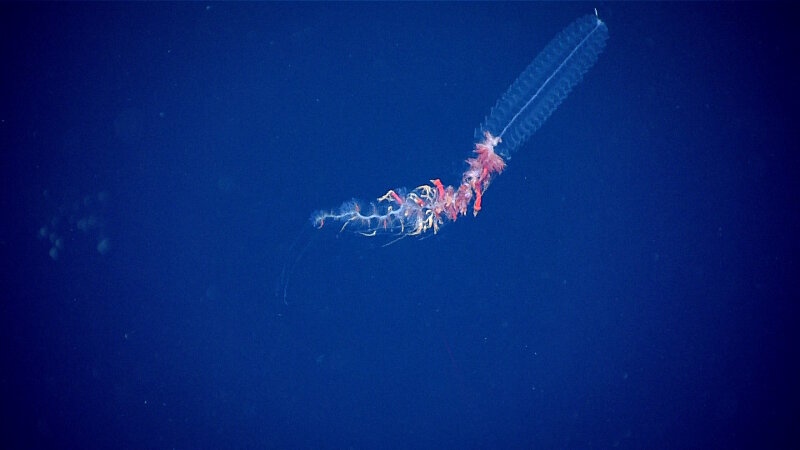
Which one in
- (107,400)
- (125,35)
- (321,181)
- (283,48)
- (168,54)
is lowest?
(107,400)

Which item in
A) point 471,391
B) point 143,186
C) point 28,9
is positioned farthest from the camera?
point 471,391

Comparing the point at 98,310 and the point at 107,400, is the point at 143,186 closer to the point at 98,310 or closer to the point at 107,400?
the point at 98,310

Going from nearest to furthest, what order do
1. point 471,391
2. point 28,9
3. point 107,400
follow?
1. point 28,9
2. point 107,400
3. point 471,391

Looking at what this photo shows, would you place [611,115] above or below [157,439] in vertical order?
above

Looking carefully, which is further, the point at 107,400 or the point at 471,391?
the point at 471,391

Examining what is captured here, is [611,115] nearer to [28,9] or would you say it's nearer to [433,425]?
[433,425]

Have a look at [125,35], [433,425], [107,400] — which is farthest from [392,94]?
[107,400]
